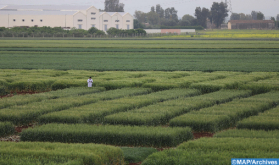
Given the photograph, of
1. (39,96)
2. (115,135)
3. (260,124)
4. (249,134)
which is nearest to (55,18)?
(39,96)

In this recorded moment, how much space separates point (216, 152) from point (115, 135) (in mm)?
3485

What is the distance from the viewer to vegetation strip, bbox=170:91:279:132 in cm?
1297

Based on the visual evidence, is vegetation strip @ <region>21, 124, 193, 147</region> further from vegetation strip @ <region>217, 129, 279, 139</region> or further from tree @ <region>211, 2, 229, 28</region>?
tree @ <region>211, 2, 229, 28</region>

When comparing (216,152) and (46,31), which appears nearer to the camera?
(216,152)

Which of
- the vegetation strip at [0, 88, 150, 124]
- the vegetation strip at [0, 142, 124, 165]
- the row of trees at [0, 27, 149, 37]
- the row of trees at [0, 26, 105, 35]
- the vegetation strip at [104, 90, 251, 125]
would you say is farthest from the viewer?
the row of trees at [0, 26, 105, 35]

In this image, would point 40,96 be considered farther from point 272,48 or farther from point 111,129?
point 272,48

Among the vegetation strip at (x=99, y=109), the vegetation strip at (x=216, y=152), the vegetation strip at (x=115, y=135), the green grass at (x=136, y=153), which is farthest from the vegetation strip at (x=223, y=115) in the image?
the vegetation strip at (x=99, y=109)

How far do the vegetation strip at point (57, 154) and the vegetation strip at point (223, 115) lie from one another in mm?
4089

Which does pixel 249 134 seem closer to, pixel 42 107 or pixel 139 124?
pixel 139 124

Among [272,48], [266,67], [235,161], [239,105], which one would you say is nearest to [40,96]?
[239,105]

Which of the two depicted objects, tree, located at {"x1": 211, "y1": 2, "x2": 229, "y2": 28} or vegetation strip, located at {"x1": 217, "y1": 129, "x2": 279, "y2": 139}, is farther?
tree, located at {"x1": 211, "y1": 2, "x2": 229, "y2": 28}

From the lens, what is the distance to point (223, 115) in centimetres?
1368

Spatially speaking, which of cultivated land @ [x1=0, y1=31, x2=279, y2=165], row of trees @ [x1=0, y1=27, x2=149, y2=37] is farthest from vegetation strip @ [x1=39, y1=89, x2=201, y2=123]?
row of trees @ [x1=0, y1=27, x2=149, y2=37]

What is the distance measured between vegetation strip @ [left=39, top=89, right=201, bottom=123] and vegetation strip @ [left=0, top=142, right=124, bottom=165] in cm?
370
